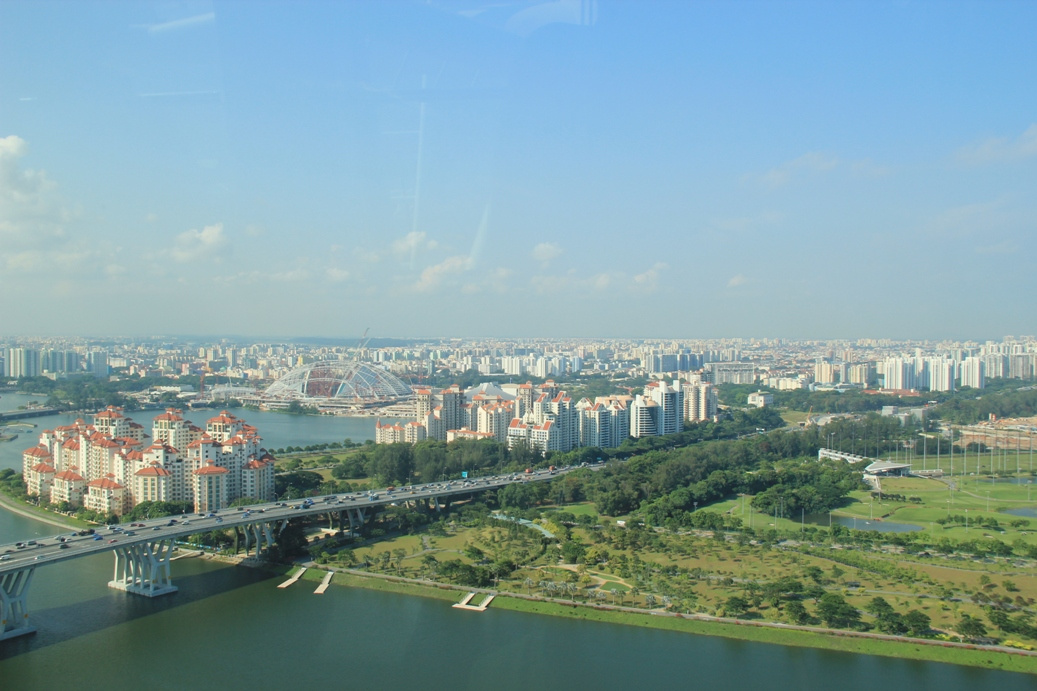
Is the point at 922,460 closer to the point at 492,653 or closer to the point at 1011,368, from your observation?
the point at 492,653

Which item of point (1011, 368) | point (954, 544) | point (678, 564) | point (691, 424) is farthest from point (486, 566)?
point (1011, 368)

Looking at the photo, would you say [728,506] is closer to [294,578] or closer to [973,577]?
[973,577]

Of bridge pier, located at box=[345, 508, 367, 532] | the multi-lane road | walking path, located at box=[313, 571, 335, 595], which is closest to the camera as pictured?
the multi-lane road

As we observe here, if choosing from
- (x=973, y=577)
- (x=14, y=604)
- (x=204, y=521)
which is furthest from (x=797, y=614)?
(x=14, y=604)

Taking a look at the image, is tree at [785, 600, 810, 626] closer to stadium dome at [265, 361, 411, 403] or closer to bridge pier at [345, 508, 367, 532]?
bridge pier at [345, 508, 367, 532]

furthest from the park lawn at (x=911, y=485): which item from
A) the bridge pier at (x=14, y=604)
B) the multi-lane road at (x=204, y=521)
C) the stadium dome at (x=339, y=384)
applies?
the stadium dome at (x=339, y=384)

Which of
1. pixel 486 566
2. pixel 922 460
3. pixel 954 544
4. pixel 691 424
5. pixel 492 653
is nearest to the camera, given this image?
pixel 492 653

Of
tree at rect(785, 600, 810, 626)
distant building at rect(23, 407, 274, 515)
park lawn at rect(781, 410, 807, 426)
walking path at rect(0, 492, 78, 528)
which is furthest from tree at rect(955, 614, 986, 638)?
park lawn at rect(781, 410, 807, 426)
